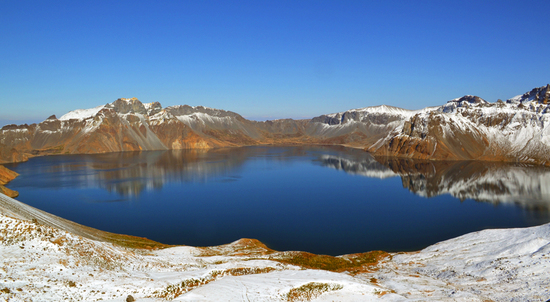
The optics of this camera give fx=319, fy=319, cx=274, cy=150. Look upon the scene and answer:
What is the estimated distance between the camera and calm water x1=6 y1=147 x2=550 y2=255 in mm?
52688

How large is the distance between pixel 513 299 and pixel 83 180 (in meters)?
113

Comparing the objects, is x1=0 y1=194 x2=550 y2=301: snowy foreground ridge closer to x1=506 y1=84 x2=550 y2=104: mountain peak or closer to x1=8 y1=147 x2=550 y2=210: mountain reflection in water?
x1=8 y1=147 x2=550 y2=210: mountain reflection in water

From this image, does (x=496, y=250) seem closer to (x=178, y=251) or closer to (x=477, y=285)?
(x=477, y=285)

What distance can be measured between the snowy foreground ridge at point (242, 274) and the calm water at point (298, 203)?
12631 millimetres

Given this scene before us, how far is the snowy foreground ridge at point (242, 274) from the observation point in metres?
21.8

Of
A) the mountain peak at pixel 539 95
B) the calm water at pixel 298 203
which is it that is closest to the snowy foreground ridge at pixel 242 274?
the calm water at pixel 298 203

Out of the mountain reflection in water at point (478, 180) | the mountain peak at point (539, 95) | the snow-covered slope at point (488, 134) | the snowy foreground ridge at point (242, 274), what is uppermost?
the mountain peak at point (539, 95)

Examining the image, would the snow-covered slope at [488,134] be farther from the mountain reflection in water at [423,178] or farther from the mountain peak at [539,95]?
the mountain reflection in water at [423,178]

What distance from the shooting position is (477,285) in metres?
28.9

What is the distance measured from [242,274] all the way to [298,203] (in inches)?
1814

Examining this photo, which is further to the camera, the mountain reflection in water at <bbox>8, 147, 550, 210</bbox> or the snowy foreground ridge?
the mountain reflection in water at <bbox>8, 147, 550, 210</bbox>

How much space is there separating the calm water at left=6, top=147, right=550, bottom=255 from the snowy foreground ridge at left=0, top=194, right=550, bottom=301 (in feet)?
41.4

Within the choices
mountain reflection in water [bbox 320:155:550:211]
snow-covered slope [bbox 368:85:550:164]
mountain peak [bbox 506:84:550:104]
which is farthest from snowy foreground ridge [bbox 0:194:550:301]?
mountain peak [bbox 506:84:550:104]

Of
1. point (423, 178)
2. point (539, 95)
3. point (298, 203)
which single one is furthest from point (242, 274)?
point (539, 95)
